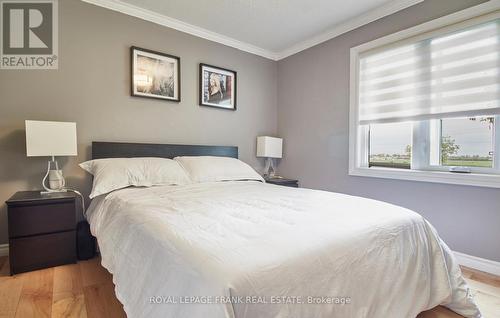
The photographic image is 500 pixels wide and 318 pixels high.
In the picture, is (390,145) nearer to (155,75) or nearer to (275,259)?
(275,259)

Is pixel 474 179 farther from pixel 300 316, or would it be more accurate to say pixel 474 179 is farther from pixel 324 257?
pixel 300 316

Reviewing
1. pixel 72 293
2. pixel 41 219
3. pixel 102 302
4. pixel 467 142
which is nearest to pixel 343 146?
pixel 467 142

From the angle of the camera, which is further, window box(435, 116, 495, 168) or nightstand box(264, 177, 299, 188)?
nightstand box(264, 177, 299, 188)

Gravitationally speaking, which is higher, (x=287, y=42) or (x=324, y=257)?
(x=287, y=42)

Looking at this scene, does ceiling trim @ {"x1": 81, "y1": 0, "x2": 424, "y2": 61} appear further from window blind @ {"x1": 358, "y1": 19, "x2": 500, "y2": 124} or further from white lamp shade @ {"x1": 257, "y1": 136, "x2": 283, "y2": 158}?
white lamp shade @ {"x1": 257, "y1": 136, "x2": 283, "y2": 158}

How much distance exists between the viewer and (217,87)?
338 centimetres

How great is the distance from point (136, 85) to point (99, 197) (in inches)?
51.3

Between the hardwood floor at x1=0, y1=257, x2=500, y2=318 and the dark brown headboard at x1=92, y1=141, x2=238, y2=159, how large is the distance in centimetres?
104

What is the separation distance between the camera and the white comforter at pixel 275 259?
803 millimetres

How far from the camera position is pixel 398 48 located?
2627mm

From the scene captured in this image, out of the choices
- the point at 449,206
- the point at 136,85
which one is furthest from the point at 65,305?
the point at 449,206

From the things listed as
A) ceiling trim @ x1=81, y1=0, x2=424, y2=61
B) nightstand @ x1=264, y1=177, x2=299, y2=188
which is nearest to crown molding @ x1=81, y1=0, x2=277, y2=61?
ceiling trim @ x1=81, y1=0, x2=424, y2=61

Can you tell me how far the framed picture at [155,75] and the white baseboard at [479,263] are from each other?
326 cm

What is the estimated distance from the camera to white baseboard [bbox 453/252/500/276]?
205cm
